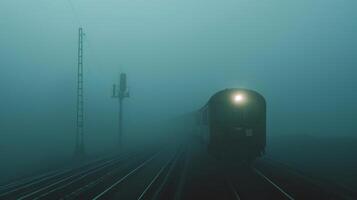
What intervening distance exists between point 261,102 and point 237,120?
65.8 inches

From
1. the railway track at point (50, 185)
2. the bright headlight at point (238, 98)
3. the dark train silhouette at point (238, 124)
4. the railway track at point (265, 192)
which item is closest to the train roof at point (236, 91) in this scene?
the dark train silhouette at point (238, 124)

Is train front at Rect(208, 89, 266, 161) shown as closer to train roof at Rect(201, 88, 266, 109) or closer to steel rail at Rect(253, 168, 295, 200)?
train roof at Rect(201, 88, 266, 109)

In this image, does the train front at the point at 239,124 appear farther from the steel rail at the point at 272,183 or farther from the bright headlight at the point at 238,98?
the steel rail at the point at 272,183

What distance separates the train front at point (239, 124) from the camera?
26781 mm

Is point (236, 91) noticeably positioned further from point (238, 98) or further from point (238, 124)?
point (238, 124)

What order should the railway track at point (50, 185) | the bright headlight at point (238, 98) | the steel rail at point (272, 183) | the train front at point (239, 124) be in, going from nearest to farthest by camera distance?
the steel rail at point (272, 183) → the railway track at point (50, 185) → the train front at point (239, 124) → the bright headlight at point (238, 98)

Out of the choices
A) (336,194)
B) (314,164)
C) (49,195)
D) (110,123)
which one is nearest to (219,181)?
(336,194)

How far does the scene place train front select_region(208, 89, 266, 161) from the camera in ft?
87.9

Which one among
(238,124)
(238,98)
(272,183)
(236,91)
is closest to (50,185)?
(272,183)

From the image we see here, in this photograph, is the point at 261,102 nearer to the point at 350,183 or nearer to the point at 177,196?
the point at 350,183

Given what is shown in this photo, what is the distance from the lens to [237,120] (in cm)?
2709

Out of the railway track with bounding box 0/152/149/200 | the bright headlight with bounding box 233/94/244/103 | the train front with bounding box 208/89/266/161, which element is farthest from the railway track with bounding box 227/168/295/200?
the bright headlight with bounding box 233/94/244/103

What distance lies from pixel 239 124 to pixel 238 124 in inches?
2.1

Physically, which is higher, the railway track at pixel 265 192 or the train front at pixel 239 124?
the train front at pixel 239 124
